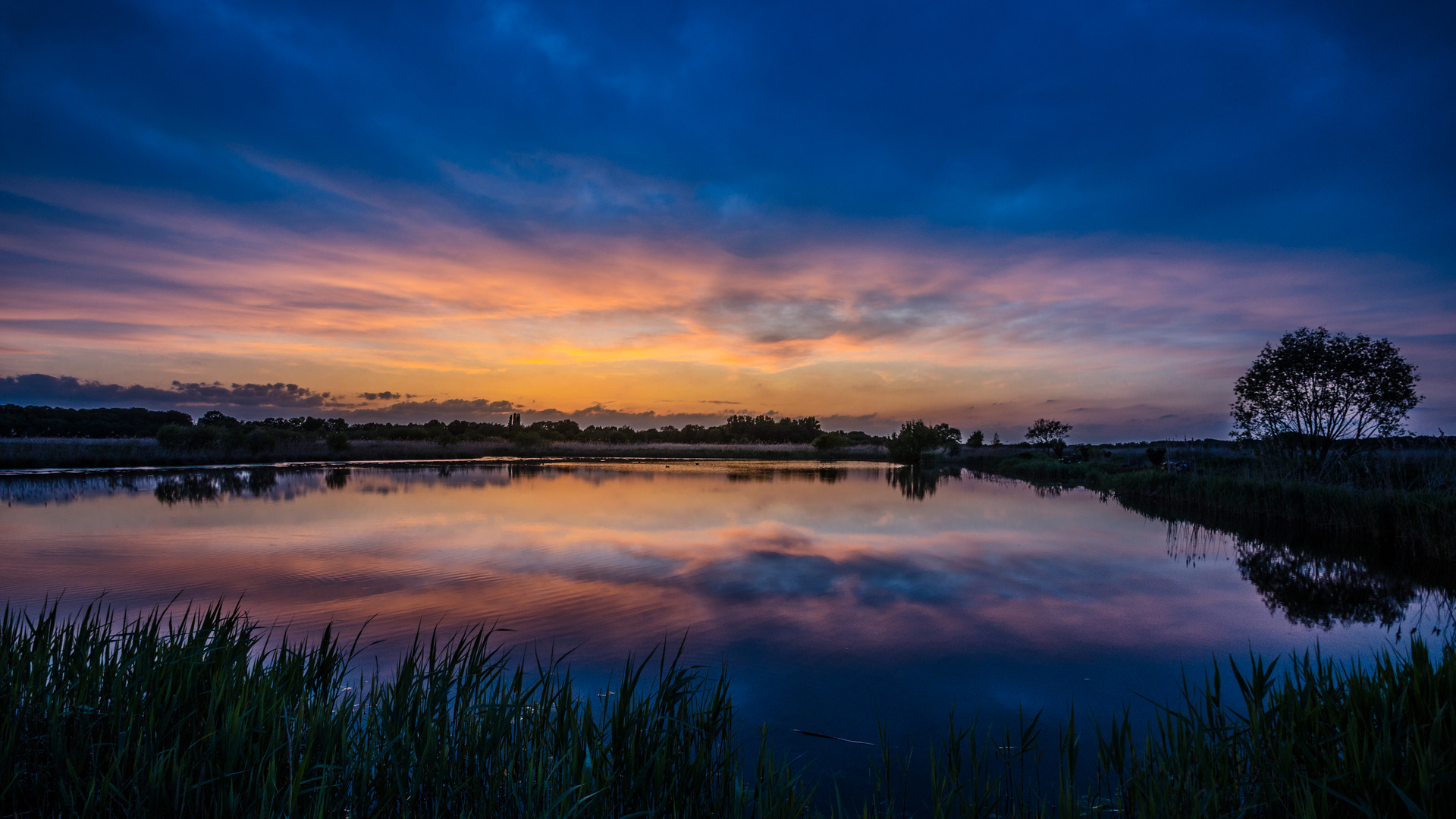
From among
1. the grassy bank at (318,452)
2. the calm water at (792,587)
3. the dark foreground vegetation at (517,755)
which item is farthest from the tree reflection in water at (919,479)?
the dark foreground vegetation at (517,755)

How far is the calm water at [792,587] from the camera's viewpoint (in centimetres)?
600

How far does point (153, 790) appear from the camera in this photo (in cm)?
276

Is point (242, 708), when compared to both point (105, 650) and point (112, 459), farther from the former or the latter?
point (112, 459)

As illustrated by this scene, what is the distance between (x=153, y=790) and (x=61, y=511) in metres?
18.8

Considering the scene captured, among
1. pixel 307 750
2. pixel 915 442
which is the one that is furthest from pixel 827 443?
pixel 307 750

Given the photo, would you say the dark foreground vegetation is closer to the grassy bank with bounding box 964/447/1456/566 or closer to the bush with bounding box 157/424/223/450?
the grassy bank with bounding box 964/447/1456/566

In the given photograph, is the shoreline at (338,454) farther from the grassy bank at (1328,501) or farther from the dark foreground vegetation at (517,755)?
the grassy bank at (1328,501)

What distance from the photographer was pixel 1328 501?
555 inches

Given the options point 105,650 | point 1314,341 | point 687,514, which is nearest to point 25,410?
point 687,514

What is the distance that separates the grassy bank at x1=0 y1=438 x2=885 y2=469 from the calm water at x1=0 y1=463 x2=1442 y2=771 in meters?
16.0

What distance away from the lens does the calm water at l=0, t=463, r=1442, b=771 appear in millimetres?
6000

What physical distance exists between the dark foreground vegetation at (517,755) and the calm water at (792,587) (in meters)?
1.44

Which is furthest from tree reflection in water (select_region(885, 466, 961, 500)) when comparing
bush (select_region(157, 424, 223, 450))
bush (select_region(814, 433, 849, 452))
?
bush (select_region(157, 424, 223, 450))

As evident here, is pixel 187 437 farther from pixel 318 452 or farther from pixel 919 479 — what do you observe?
pixel 919 479
